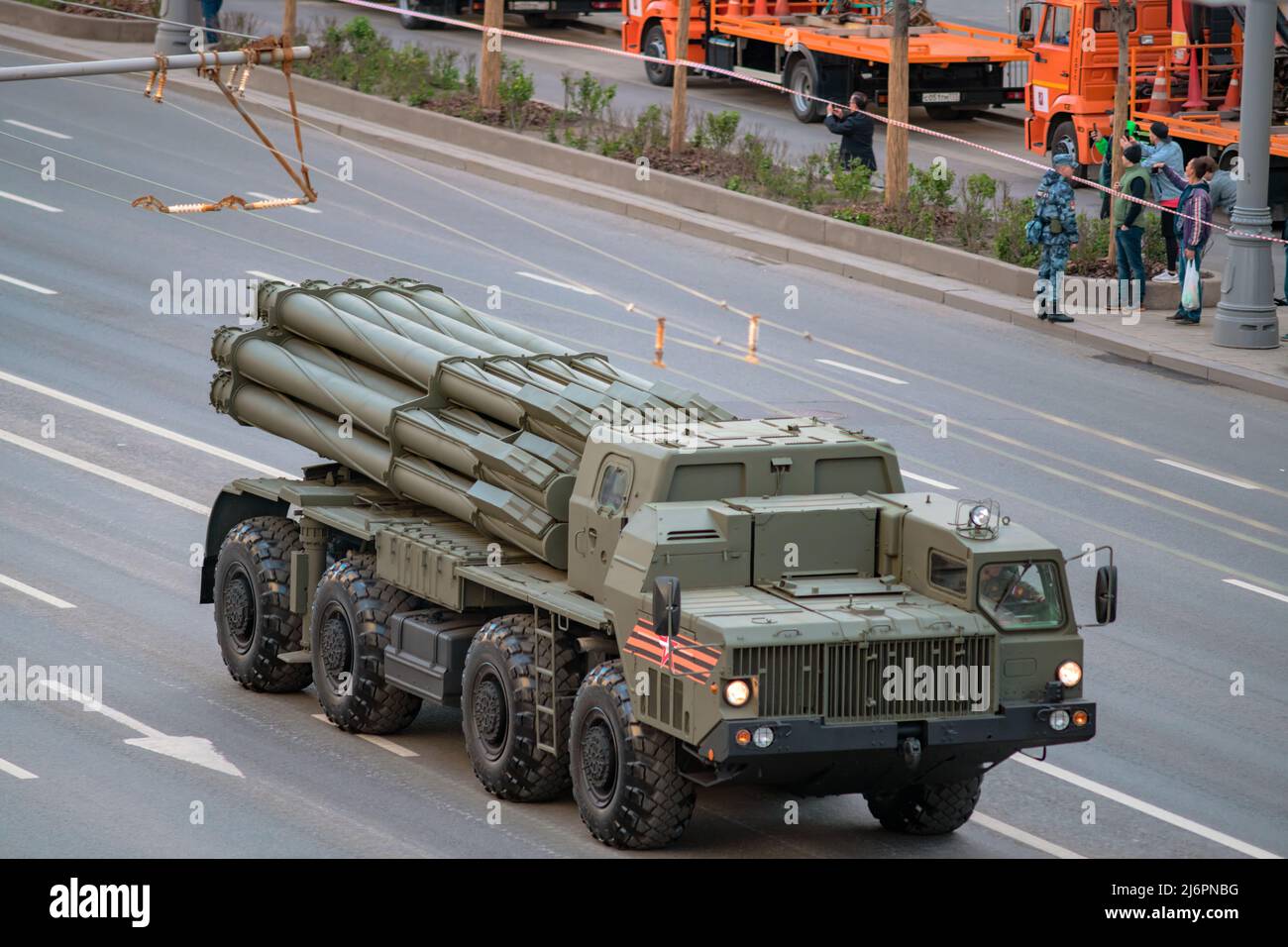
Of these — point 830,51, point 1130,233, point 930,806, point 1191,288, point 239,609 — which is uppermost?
point 830,51

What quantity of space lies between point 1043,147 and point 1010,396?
12.6 meters

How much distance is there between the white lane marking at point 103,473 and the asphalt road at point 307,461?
0.05 m

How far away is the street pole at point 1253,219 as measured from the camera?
26906 mm

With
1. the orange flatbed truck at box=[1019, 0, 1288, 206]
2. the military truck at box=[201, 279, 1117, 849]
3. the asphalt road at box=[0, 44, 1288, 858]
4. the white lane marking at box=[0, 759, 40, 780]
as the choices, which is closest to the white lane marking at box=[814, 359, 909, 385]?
the asphalt road at box=[0, 44, 1288, 858]

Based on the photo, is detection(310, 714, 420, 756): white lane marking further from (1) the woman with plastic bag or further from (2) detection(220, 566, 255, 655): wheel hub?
(1) the woman with plastic bag

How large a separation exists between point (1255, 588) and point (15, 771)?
1079 cm

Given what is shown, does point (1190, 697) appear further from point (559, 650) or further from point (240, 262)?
point (240, 262)

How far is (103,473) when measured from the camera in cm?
2277

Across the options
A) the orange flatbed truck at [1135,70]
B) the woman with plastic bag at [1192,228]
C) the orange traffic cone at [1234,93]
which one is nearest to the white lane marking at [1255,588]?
the woman with plastic bag at [1192,228]

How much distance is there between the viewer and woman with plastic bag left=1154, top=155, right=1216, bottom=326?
28.0 meters

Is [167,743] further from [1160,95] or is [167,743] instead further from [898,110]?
[1160,95]

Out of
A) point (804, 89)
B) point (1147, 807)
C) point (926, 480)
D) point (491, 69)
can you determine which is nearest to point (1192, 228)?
point (926, 480)

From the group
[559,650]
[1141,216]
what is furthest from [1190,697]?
[1141,216]

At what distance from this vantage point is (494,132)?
3512cm
